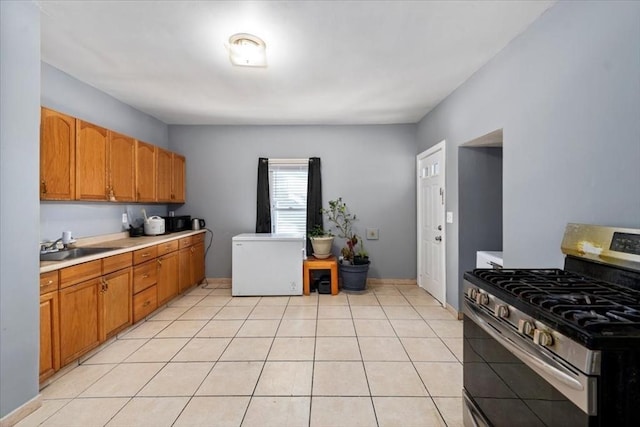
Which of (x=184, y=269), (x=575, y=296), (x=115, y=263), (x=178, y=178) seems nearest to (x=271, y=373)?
(x=115, y=263)

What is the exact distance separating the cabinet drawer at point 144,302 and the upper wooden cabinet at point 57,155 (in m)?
1.13

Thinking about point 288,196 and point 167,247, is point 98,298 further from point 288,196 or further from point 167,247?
point 288,196

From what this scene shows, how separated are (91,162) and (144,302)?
4.87 ft

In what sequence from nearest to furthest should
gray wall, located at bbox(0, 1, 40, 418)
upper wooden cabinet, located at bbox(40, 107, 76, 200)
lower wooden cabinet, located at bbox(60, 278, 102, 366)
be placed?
gray wall, located at bbox(0, 1, 40, 418) < lower wooden cabinet, located at bbox(60, 278, 102, 366) < upper wooden cabinet, located at bbox(40, 107, 76, 200)

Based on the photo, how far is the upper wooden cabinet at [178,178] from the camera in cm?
425

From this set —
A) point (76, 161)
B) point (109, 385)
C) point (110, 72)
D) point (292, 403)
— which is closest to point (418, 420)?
point (292, 403)

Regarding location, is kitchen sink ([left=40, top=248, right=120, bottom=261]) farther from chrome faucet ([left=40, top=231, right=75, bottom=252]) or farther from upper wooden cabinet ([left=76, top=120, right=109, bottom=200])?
upper wooden cabinet ([left=76, top=120, right=109, bottom=200])

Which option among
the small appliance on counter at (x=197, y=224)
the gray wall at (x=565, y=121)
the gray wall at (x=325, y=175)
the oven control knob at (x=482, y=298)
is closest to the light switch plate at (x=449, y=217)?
the gray wall at (x=565, y=121)

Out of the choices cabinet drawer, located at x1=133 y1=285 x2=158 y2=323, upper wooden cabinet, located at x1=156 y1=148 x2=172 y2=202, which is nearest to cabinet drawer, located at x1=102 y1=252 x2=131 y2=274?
cabinet drawer, located at x1=133 y1=285 x2=158 y2=323

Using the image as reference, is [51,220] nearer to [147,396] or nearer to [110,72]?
[110,72]

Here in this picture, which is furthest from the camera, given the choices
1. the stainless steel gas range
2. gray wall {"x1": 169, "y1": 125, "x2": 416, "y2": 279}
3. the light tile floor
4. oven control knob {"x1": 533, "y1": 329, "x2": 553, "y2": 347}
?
gray wall {"x1": 169, "y1": 125, "x2": 416, "y2": 279}

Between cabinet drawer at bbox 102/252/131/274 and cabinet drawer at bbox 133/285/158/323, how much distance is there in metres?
0.38

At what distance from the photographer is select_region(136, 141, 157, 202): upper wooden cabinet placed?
349cm

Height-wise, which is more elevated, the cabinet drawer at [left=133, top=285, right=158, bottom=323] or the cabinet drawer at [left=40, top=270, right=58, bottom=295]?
the cabinet drawer at [left=40, top=270, right=58, bottom=295]
